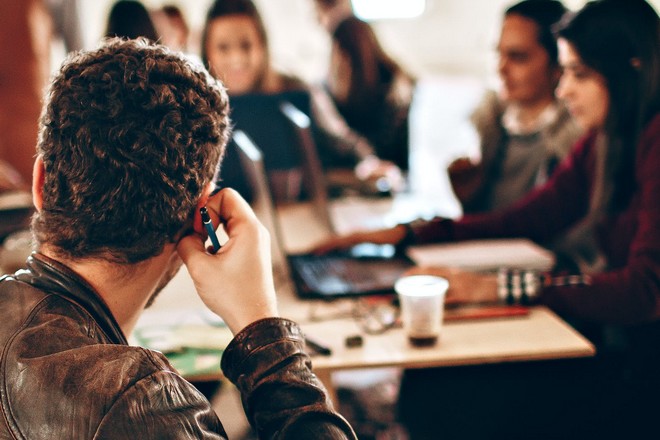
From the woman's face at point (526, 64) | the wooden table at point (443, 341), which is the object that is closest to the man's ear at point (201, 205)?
the wooden table at point (443, 341)

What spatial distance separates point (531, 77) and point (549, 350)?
4.25 feet

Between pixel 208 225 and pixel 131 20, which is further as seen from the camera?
pixel 131 20

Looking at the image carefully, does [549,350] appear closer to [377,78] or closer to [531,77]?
[531,77]

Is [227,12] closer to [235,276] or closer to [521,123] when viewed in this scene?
[521,123]

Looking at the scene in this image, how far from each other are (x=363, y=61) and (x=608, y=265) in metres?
2.13

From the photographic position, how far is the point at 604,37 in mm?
1640

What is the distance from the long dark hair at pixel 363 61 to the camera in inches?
140

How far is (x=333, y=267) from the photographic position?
68.1 inches

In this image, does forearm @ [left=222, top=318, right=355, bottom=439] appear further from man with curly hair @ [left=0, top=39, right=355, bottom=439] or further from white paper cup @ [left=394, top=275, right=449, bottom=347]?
white paper cup @ [left=394, top=275, right=449, bottom=347]

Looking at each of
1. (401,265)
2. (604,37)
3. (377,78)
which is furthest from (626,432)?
(377,78)

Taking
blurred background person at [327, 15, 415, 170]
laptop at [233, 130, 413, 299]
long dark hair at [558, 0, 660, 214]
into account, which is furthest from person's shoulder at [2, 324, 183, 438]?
blurred background person at [327, 15, 415, 170]

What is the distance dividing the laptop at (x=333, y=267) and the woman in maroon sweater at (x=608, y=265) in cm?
6

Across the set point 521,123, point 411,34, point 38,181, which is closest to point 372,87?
point 521,123

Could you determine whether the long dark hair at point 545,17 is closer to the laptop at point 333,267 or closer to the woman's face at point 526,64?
the woman's face at point 526,64
